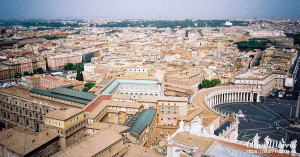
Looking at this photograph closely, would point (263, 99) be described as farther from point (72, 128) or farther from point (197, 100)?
point (72, 128)

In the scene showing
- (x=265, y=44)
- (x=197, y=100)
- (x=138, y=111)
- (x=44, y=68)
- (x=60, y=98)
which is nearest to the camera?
(x=138, y=111)

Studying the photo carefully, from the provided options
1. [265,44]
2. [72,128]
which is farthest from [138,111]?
[265,44]

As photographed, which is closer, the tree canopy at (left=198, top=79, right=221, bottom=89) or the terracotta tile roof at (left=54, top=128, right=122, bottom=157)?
the terracotta tile roof at (left=54, top=128, right=122, bottom=157)

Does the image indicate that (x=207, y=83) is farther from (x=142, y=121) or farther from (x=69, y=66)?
(x=69, y=66)

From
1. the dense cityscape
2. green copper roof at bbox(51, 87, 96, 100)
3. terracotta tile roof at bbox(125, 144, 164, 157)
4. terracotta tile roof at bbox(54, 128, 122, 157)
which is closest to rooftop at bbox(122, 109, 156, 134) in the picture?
the dense cityscape

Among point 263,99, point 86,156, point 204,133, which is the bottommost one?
point 263,99

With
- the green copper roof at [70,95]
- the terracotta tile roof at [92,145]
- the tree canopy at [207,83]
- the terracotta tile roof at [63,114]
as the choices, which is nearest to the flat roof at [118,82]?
the green copper roof at [70,95]

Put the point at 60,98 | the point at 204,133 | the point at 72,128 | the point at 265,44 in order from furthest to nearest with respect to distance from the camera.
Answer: the point at 265,44
the point at 60,98
the point at 72,128
the point at 204,133

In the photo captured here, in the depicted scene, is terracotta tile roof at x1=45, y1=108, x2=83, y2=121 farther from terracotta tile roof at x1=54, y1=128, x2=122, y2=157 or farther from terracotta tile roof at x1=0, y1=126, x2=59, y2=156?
terracotta tile roof at x1=54, y1=128, x2=122, y2=157
